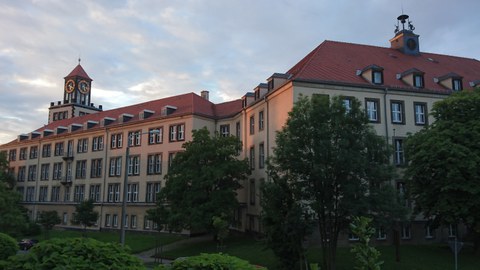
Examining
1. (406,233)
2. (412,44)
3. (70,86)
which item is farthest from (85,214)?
(70,86)

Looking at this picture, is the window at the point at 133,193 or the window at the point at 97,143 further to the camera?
the window at the point at 97,143

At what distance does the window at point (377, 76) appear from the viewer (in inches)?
1400

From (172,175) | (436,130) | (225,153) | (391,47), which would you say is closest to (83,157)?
(172,175)

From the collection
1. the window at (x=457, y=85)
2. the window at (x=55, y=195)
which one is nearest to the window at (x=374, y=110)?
the window at (x=457, y=85)

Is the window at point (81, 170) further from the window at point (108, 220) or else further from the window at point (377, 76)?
the window at point (377, 76)

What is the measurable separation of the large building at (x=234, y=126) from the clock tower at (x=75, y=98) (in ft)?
40.3

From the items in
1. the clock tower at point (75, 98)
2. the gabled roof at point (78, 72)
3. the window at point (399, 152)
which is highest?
the gabled roof at point (78, 72)

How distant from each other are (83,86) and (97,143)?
33.0 m

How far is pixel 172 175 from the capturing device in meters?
39.5

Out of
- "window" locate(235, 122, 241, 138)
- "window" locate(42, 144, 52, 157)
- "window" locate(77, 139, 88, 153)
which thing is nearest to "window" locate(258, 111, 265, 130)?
"window" locate(235, 122, 241, 138)

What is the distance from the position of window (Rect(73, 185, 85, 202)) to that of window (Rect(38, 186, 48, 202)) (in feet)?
27.2

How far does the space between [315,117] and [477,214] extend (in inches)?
457

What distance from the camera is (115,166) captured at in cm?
5562

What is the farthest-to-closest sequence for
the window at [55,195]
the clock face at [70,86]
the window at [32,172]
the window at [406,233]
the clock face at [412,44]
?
the clock face at [70,86], the window at [32,172], the window at [55,195], the clock face at [412,44], the window at [406,233]
